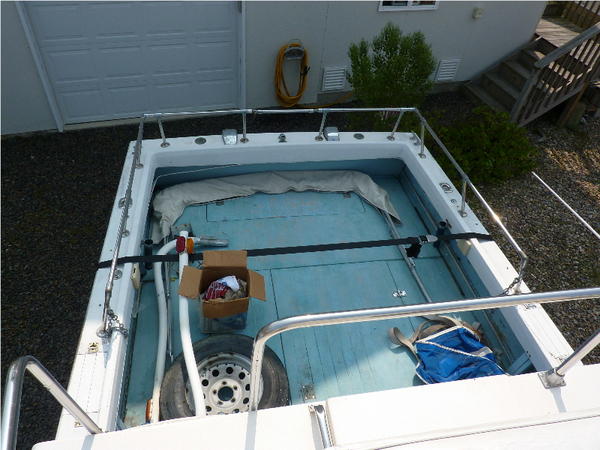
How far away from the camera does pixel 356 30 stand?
21.1 ft

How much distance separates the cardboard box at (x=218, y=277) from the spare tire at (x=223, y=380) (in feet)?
0.60

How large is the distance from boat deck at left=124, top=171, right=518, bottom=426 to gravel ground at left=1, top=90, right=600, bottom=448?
5.54 ft

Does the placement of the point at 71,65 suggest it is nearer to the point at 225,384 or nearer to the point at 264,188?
the point at 264,188

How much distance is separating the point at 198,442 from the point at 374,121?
15.3 ft

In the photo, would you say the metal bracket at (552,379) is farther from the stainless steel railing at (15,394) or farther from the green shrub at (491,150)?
the green shrub at (491,150)

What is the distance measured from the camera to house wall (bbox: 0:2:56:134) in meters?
5.19

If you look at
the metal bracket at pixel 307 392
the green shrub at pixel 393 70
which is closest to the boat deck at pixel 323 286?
the metal bracket at pixel 307 392

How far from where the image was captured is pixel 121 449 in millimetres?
1572

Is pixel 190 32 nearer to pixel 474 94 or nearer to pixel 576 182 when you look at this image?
pixel 474 94

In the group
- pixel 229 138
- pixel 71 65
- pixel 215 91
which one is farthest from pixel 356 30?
pixel 71 65

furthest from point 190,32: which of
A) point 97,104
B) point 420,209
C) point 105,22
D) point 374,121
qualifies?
point 420,209

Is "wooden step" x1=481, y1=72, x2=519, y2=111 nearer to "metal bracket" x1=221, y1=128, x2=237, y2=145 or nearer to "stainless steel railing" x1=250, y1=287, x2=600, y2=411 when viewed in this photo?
"metal bracket" x1=221, y1=128, x2=237, y2=145

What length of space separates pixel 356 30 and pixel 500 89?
2.75 m

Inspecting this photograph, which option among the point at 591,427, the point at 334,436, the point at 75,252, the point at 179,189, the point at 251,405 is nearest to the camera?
the point at 591,427
